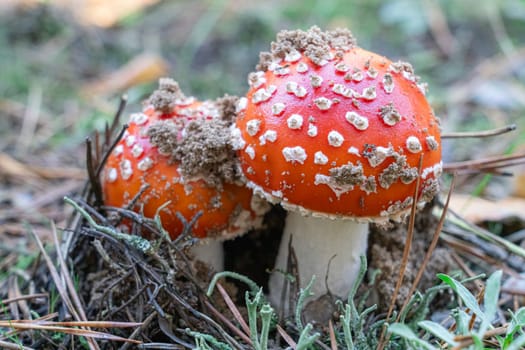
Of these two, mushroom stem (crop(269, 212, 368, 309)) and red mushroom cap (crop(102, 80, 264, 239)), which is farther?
mushroom stem (crop(269, 212, 368, 309))

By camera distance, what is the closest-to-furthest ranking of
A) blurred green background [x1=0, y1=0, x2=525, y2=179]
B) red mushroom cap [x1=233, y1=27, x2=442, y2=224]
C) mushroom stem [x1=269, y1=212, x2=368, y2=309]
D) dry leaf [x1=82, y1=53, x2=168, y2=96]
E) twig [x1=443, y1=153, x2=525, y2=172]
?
A: 1. red mushroom cap [x1=233, y1=27, x2=442, y2=224]
2. mushroom stem [x1=269, y1=212, x2=368, y2=309]
3. twig [x1=443, y1=153, x2=525, y2=172]
4. blurred green background [x1=0, y1=0, x2=525, y2=179]
5. dry leaf [x1=82, y1=53, x2=168, y2=96]

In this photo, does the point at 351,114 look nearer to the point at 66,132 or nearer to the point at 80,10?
the point at 66,132

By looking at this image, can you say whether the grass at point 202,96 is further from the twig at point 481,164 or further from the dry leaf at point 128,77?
the twig at point 481,164

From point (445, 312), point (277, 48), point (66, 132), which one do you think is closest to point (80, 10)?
point (66, 132)

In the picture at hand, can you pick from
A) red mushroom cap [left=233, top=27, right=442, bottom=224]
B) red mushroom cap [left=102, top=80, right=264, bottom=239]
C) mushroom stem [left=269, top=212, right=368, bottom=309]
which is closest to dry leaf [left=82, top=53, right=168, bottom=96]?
red mushroom cap [left=102, top=80, right=264, bottom=239]

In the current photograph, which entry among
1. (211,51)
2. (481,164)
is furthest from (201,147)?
(211,51)

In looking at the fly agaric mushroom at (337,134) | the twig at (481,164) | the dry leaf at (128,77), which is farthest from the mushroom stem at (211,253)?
the dry leaf at (128,77)

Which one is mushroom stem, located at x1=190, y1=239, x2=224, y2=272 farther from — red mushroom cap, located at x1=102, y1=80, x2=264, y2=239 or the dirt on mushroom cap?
the dirt on mushroom cap
